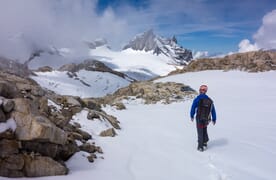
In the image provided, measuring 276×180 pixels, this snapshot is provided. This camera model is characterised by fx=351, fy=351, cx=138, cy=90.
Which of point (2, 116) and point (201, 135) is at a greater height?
point (201, 135)

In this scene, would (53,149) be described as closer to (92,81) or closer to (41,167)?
(41,167)

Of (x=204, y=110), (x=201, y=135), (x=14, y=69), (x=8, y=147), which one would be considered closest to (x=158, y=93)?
(x=14, y=69)

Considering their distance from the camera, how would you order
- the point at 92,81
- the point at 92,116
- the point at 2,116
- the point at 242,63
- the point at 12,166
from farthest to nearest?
the point at 92,81
the point at 242,63
the point at 92,116
the point at 2,116
the point at 12,166

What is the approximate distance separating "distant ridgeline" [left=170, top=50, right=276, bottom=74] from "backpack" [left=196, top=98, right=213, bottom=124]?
107 feet

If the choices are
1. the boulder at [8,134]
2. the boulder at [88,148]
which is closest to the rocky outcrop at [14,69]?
the boulder at [88,148]

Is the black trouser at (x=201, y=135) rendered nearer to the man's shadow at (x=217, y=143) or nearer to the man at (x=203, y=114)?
the man at (x=203, y=114)

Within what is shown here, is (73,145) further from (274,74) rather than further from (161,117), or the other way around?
(274,74)

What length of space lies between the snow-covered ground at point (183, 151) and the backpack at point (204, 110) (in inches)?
40.1

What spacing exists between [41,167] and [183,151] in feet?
17.6

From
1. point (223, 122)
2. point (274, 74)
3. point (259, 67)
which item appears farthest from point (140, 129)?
point (259, 67)

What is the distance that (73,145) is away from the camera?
9148 mm

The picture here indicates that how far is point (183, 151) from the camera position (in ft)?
37.7

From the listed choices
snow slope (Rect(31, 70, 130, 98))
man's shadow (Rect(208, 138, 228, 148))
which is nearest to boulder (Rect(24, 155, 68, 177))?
man's shadow (Rect(208, 138, 228, 148))

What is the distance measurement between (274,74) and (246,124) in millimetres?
25347
